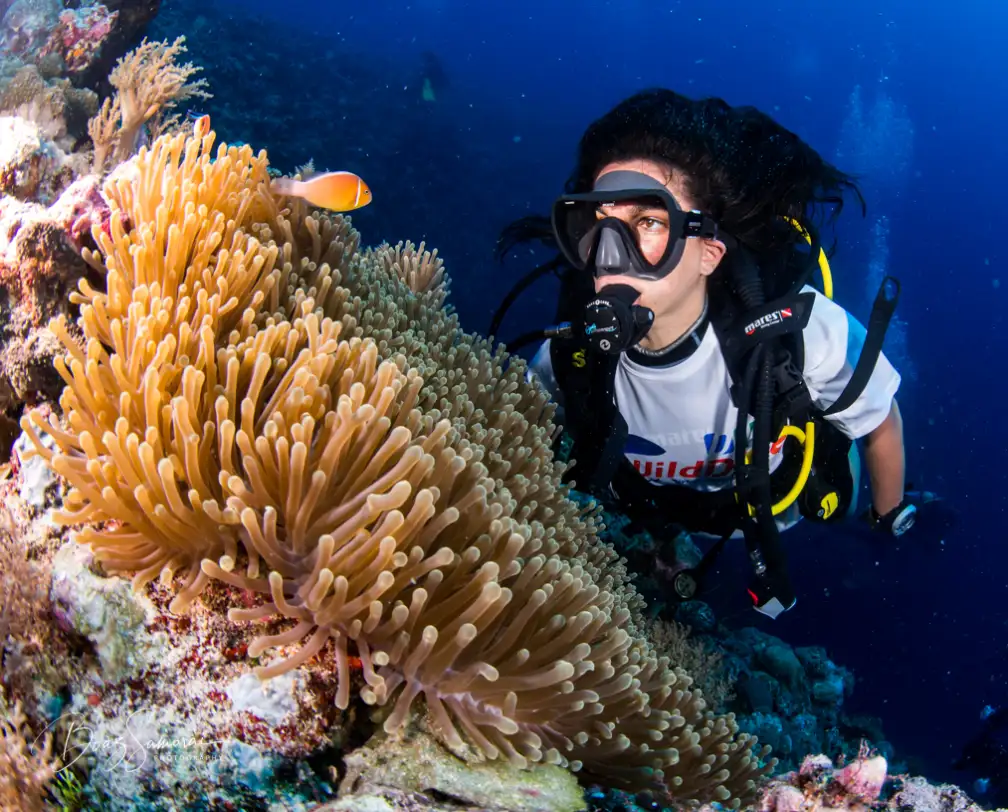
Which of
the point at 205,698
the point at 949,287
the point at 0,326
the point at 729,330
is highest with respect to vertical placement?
the point at 949,287

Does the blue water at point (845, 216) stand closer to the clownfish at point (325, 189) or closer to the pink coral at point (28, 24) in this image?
the pink coral at point (28, 24)

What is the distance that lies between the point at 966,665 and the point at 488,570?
78.2 ft

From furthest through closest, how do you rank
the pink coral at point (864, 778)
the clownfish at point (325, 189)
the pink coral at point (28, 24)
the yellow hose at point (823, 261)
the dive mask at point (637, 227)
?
1. the pink coral at point (28, 24)
2. the yellow hose at point (823, 261)
3. the dive mask at point (637, 227)
4. the clownfish at point (325, 189)
5. the pink coral at point (864, 778)

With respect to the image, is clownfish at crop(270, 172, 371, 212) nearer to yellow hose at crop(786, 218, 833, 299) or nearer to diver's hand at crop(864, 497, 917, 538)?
yellow hose at crop(786, 218, 833, 299)

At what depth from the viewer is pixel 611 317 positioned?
344 cm

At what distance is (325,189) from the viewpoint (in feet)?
7.88

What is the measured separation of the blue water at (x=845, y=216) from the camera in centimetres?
1762

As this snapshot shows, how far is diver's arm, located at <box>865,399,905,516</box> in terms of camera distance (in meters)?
4.31

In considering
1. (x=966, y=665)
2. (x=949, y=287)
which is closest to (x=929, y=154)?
(x=949, y=287)

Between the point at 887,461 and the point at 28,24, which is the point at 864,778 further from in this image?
the point at 28,24

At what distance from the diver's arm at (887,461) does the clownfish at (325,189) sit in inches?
142

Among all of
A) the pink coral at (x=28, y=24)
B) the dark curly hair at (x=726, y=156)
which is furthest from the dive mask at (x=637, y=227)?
the pink coral at (x=28, y=24)

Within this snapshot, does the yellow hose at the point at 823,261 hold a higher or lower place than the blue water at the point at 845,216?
lower

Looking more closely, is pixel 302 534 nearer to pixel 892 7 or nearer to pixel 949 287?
pixel 949 287
